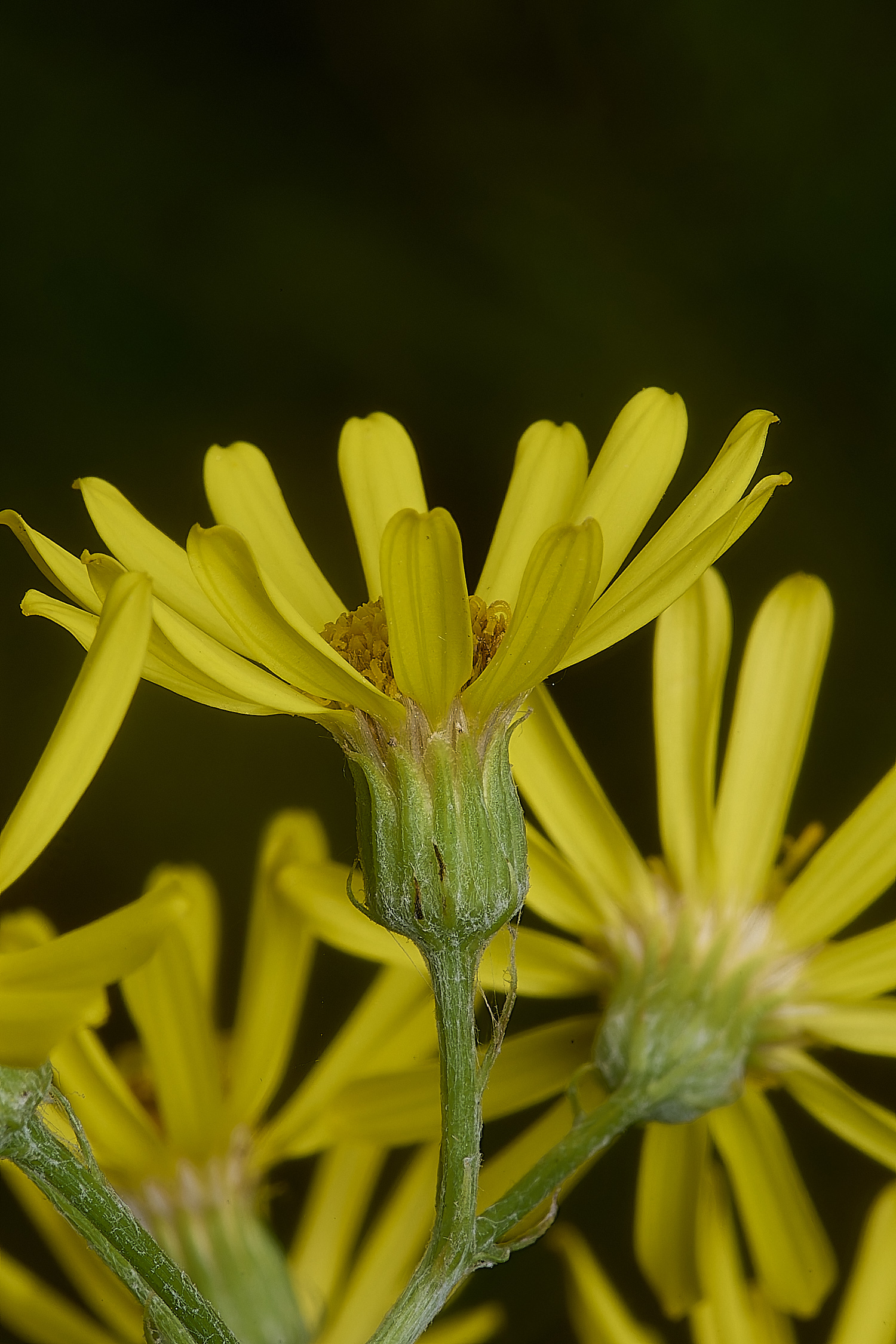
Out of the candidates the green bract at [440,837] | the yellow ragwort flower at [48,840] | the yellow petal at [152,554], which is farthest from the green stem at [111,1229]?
the yellow petal at [152,554]

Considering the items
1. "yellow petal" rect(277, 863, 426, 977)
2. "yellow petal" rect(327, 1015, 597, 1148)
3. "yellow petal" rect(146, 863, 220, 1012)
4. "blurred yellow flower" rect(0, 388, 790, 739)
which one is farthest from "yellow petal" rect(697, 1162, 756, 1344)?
"blurred yellow flower" rect(0, 388, 790, 739)

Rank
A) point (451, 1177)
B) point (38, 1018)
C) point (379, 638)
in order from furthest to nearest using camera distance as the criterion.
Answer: point (379, 638) < point (451, 1177) < point (38, 1018)

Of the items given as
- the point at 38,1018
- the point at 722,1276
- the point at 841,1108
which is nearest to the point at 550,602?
the point at 38,1018

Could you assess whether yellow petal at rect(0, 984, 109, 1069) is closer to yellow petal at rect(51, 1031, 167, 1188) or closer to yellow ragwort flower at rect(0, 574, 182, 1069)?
yellow ragwort flower at rect(0, 574, 182, 1069)

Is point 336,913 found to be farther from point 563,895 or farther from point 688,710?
point 688,710

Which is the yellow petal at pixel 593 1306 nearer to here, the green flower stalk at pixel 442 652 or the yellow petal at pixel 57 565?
the green flower stalk at pixel 442 652

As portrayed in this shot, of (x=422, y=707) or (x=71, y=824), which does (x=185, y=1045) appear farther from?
(x=71, y=824)
